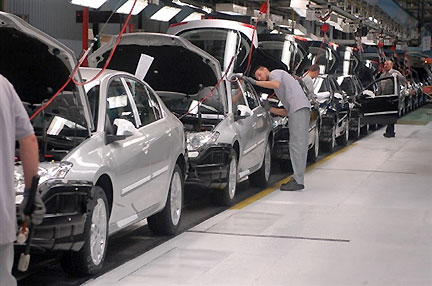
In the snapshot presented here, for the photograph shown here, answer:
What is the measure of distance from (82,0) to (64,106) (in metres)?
8.62

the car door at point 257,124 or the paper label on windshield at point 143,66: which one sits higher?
the paper label on windshield at point 143,66

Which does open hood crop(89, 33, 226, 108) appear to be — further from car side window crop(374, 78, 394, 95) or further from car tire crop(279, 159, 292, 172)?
car side window crop(374, 78, 394, 95)

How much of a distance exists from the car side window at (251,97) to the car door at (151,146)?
378cm

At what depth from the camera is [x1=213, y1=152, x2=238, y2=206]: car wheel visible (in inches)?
451

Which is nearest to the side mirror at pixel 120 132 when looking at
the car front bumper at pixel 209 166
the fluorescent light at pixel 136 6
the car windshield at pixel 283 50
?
the car front bumper at pixel 209 166

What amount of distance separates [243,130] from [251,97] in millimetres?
1380

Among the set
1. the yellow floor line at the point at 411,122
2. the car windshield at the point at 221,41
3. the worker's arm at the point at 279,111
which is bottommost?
the yellow floor line at the point at 411,122

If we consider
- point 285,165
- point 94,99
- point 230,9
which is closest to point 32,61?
point 94,99

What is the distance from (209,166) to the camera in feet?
35.9

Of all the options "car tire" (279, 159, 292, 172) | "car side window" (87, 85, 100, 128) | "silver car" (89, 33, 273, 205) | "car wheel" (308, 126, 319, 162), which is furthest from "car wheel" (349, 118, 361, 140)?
"car side window" (87, 85, 100, 128)

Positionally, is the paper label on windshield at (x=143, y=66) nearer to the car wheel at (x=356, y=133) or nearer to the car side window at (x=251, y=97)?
the car side window at (x=251, y=97)

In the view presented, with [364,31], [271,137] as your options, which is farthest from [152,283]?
[364,31]

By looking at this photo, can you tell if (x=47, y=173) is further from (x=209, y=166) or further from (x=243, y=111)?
(x=243, y=111)

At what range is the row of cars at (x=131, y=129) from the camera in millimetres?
7168
